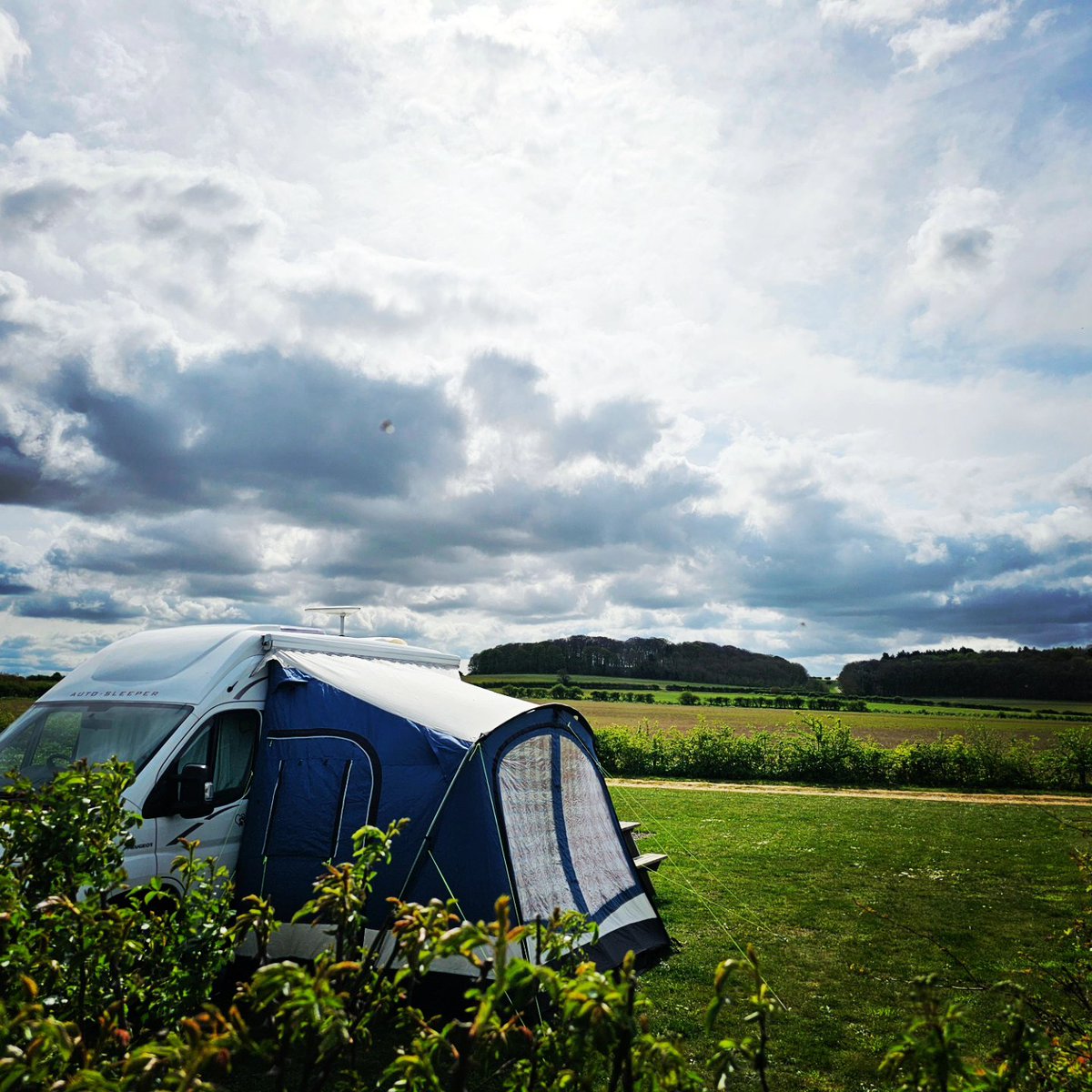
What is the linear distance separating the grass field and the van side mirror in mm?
4174

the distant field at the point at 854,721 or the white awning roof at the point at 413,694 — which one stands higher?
the white awning roof at the point at 413,694

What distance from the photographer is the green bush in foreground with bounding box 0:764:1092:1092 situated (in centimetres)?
168

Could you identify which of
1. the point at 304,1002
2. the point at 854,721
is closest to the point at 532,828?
the point at 304,1002

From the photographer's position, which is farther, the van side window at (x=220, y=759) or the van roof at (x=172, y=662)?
the van roof at (x=172, y=662)

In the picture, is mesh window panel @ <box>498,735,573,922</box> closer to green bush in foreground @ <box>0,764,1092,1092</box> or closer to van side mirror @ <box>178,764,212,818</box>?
van side mirror @ <box>178,764,212,818</box>

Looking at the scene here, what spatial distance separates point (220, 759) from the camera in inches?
299

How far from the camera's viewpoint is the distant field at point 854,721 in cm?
3912

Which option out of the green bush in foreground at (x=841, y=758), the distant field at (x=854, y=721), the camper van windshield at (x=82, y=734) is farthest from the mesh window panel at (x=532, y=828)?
the distant field at (x=854, y=721)

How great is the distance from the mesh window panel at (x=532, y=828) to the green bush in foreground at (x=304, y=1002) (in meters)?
3.78

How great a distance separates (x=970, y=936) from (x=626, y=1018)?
30.9 ft

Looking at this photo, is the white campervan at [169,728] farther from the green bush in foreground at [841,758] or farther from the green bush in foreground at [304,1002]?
the green bush in foreground at [841,758]

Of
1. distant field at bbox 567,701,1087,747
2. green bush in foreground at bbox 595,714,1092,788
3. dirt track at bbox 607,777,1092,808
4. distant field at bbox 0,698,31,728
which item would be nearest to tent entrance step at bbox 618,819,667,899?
distant field at bbox 0,698,31,728

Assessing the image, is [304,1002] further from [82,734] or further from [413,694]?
[82,734]

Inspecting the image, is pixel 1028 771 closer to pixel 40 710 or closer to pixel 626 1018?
pixel 40 710
